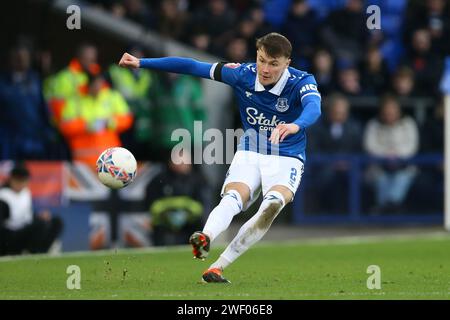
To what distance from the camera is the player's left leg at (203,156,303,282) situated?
9922mm

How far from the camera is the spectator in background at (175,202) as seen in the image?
15.6m

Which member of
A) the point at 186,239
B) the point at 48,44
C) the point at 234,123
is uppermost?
the point at 48,44

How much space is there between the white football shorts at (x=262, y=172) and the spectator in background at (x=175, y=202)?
205 inches

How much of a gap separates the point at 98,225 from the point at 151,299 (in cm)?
652

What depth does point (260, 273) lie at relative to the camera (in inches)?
456

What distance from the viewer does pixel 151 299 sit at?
883 centimetres

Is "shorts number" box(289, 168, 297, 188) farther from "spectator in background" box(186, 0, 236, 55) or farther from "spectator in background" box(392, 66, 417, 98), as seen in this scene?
"spectator in background" box(186, 0, 236, 55)

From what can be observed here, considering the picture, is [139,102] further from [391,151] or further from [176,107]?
[391,151]

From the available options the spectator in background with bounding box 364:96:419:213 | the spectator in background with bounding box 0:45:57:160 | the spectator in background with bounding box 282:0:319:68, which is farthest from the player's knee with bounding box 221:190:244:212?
the spectator in background with bounding box 282:0:319:68

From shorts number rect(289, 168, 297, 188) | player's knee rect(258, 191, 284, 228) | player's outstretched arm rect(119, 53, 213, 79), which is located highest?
player's outstretched arm rect(119, 53, 213, 79)

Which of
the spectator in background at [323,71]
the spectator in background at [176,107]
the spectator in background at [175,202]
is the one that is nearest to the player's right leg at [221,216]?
the spectator in background at [175,202]

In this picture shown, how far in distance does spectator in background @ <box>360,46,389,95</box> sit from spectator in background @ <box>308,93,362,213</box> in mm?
1359
